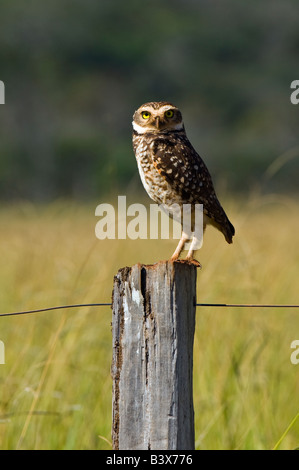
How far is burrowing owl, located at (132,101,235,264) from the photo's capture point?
13.1ft

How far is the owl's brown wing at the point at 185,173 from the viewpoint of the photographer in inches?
157

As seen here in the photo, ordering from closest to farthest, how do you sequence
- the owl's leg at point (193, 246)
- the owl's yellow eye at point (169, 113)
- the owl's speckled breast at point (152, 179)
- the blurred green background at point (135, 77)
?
the owl's leg at point (193, 246) < the owl's speckled breast at point (152, 179) < the owl's yellow eye at point (169, 113) < the blurred green background at point (135, 77)

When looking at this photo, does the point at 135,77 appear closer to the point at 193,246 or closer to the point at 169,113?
the point at 169,113

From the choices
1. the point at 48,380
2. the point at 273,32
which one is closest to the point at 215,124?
the point at 273,32

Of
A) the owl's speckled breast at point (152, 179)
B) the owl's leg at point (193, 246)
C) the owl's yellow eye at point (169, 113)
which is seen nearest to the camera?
the owl's leg at point (193, 246)

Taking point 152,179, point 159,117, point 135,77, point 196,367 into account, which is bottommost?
point 196,367

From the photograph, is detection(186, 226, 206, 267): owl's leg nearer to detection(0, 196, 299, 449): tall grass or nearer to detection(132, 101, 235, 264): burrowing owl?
detection(132, 101, 235, 264): burrowing owl

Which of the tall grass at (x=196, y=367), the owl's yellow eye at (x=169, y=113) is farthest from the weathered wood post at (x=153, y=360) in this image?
the owl's yellow eye at (x=169, y=113)

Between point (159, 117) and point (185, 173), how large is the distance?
1.30 ft

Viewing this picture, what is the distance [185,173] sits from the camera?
4.00m

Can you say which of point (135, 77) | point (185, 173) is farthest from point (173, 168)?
point (135, 77)

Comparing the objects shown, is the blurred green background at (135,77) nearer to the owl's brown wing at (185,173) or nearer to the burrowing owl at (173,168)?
the burrowing owl at (173,168)

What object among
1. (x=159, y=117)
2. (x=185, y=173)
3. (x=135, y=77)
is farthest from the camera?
(x=135, y=77)

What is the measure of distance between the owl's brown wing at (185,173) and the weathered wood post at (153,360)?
133 cm
